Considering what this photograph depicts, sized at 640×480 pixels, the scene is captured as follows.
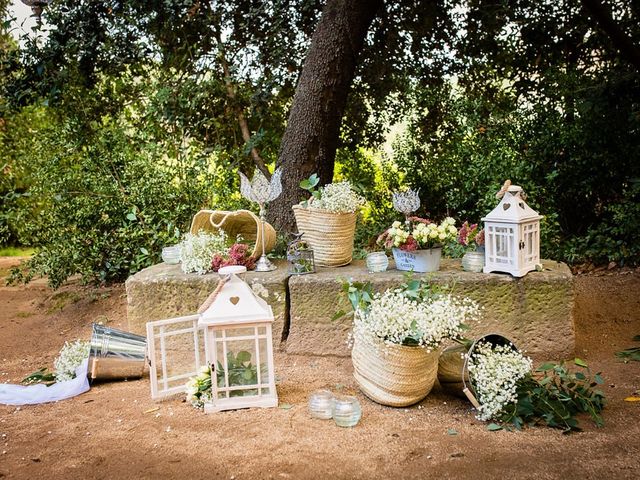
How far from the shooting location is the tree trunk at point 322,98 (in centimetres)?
611

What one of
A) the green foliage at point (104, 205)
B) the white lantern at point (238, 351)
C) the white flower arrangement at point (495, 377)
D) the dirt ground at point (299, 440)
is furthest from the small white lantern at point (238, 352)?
the green foliage at point (104, 205)

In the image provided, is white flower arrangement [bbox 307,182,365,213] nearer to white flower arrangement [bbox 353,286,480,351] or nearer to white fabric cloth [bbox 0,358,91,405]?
white flower arrangement [bbox 353,286,480,351]

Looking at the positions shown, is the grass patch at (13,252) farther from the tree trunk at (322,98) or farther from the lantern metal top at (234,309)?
the lantern metal top at (234,309)

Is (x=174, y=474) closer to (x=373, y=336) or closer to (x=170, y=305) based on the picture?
(x=373, y=336)

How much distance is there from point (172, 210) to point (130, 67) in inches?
95.0

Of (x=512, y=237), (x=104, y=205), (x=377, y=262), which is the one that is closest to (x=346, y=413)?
(x=377, y=262)

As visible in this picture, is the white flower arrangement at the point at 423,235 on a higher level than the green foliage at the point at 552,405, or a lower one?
higher

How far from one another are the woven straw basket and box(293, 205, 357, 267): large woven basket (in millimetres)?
316

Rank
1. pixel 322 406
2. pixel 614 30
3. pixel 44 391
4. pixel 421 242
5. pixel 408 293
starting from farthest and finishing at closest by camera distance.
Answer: pixel 614 30 → pixel 421 242 → pixel 44 391 → pixel 408 293 → pixel 322 406

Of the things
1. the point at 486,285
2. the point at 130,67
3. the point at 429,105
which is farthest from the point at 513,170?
the point at 130,67

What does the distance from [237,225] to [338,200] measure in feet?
3.43

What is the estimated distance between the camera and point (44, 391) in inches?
149

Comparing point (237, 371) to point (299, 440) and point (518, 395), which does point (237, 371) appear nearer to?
point (299, 440)

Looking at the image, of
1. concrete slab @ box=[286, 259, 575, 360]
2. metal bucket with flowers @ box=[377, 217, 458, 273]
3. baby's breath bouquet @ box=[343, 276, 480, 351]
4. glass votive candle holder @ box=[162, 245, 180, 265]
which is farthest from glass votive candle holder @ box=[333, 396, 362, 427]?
glass votive candle holder @ box=[162, 245, 180, 265]
